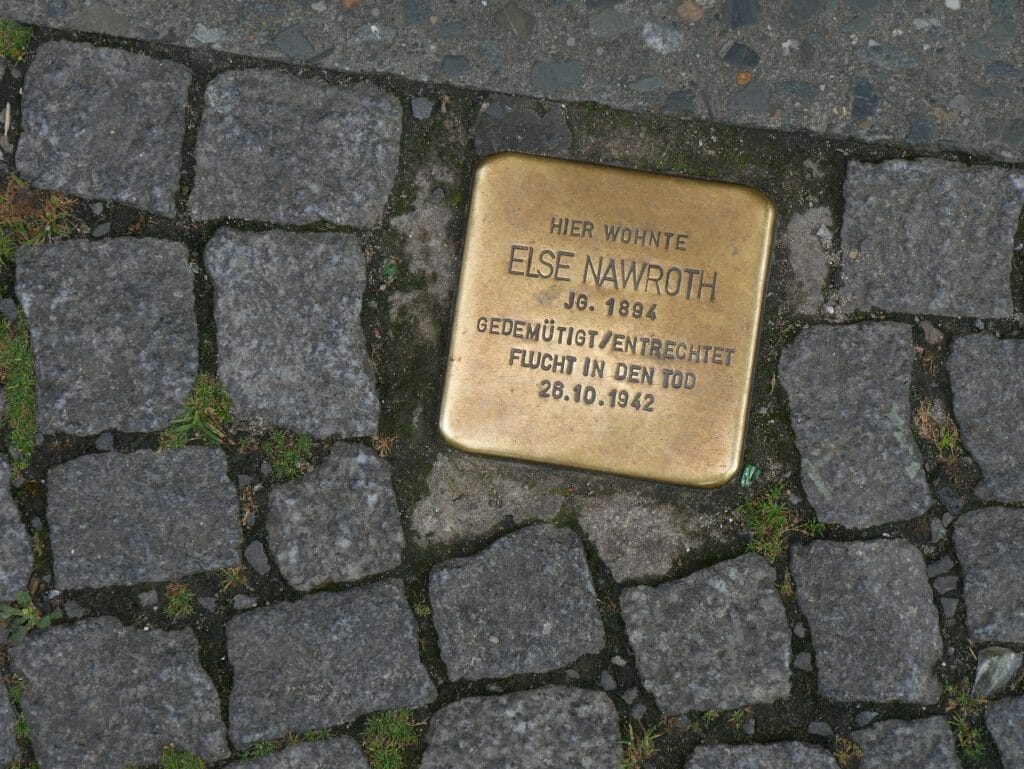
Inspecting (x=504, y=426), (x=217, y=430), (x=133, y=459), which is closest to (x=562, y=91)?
(x=504, y=426)

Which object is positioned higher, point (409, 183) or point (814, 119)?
point (814, 119)

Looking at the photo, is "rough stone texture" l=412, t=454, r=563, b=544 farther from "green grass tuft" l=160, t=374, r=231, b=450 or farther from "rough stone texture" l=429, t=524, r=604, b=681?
"green grass tuft" l=160, t=374, r=231, b=450

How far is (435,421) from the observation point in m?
2.19

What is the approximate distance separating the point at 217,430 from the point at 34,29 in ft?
3.87

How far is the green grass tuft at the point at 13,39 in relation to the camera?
215 cm

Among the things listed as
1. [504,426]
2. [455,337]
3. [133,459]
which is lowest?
[133,459]

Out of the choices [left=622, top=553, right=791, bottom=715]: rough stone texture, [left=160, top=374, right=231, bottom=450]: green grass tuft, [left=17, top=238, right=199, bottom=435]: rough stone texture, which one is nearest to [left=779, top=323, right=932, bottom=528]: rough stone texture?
[left=622, top=553, right=791, bottom=715]: rough stone texture

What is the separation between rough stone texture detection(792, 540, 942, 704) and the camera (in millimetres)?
2162

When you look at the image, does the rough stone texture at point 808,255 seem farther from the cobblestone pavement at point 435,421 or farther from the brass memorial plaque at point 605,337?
the brass memorial plaque at point 605,337

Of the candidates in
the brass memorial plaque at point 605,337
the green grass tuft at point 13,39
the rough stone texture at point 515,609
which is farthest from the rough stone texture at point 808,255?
the green grass tuft at point 13,39

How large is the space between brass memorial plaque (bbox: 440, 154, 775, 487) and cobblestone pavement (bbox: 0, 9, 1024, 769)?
11 cm

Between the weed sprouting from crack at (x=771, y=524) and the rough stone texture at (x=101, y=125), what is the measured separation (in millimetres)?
1796

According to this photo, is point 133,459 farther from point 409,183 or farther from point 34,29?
point 34,29

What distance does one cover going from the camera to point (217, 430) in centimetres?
217
